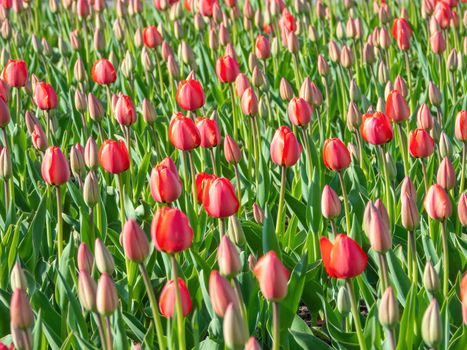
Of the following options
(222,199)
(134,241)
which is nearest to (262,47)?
(222,199)

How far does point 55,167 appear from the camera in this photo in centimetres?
248

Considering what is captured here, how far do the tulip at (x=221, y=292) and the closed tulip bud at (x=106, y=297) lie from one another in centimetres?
23

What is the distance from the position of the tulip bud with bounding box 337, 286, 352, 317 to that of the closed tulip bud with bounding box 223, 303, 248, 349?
1.94ft

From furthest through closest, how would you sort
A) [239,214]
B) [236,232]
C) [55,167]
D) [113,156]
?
[239,214] → [113,156] → [55,167] → [236,232]

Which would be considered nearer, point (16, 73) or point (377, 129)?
point (377, 129)

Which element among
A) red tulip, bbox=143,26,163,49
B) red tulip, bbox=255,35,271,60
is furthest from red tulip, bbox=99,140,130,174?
red tulip, bbox=143,26,163,49

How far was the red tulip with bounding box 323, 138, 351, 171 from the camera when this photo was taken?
8.45 feet

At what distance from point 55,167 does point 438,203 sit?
0.98 m

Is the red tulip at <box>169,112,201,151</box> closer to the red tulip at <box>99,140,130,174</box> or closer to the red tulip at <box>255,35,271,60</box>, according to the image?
the red tulip at <box>99,140,130,174</box>

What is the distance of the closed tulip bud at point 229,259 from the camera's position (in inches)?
73.0

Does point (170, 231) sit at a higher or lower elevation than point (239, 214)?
higher

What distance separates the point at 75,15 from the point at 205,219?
353 centimetres

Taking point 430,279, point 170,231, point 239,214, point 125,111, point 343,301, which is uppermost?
point 170,231

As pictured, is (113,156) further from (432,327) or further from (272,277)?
(432,327)
